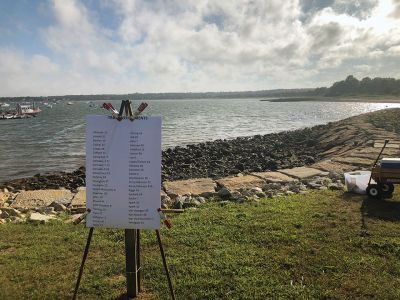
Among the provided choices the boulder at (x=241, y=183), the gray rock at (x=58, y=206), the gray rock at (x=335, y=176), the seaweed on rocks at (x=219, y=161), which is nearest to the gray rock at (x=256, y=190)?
the boulder at (x=241, y=183)

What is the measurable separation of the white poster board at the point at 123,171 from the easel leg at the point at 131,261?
285 millimetres

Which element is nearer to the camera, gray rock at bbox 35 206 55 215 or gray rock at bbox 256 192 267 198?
gray rock at bbox 35 206 55 215

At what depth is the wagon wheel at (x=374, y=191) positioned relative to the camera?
877 centimetres

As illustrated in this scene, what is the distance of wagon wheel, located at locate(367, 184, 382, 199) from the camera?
28.8 feet

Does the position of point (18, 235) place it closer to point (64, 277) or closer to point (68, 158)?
point (64, 277)

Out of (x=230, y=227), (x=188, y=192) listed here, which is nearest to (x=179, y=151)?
(x=188, y=192)

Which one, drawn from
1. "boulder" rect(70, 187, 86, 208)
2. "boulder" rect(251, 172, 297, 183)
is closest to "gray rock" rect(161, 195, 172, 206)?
"boulder" rect(70, 187, 86, 208)

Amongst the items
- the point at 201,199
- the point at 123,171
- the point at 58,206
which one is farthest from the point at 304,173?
the point at 123,171

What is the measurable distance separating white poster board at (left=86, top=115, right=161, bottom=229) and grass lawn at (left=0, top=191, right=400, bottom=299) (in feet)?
3.99

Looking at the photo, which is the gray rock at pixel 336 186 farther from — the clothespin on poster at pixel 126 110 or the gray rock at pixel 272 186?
the clothespin on poster at pixel 126 110

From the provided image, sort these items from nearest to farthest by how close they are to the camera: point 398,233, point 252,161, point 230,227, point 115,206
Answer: point 115,206, point 398,233, point 230,227, point 252,161

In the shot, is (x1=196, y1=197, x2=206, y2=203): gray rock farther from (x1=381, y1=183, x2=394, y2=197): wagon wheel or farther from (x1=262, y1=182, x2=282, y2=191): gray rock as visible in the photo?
(x1=381, y1=183, x2=394, y2=197): wagon wheel

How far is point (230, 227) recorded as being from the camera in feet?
24.1

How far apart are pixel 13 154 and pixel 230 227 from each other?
90.1ft
